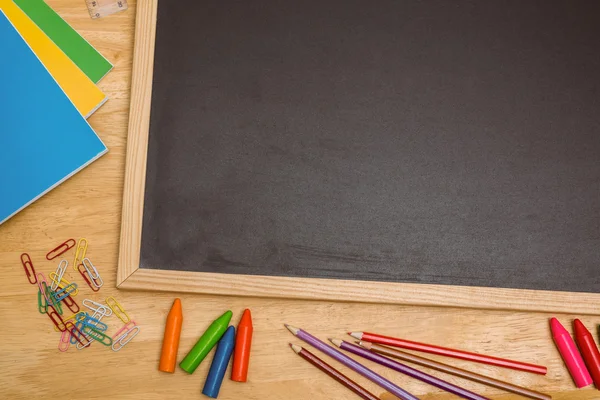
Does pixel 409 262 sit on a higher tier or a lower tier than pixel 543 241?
lower

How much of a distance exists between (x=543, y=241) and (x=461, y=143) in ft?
0.67

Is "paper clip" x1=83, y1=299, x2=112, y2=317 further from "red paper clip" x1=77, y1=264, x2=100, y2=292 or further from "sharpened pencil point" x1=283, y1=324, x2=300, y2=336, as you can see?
"sharpened pencil point" x1=283, y1=324, x2=300, y2=336

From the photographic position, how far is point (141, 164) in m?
0.81

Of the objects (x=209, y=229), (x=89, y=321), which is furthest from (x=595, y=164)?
(x=89, y=321)

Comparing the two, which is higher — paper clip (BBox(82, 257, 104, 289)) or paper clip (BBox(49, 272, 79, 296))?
paper clip (BBox(82, 257, 104, 289))

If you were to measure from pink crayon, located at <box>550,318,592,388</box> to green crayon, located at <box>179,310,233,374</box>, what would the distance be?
526mm

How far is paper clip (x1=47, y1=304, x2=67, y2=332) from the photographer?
798 millimetres

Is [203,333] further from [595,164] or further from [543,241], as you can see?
[595,164]

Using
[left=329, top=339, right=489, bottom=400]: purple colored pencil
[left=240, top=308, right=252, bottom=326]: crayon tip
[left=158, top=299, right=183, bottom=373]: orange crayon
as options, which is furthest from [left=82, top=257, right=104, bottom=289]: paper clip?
[left=329, top=339, right=489, bottom=400]: purple colored pencil

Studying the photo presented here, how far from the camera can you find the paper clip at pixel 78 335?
2.61 feet

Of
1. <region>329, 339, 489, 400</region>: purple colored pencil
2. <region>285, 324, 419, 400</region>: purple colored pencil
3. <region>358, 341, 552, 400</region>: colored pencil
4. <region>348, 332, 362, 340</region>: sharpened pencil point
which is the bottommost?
<region>285, 324, 419, 400</region>: purple colored pencil

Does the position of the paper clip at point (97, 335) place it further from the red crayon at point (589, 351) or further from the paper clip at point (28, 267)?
the red crayon at point (589, 351)

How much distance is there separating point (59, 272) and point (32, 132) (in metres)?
0.22

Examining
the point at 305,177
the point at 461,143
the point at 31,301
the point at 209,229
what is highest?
the point at 461,143
